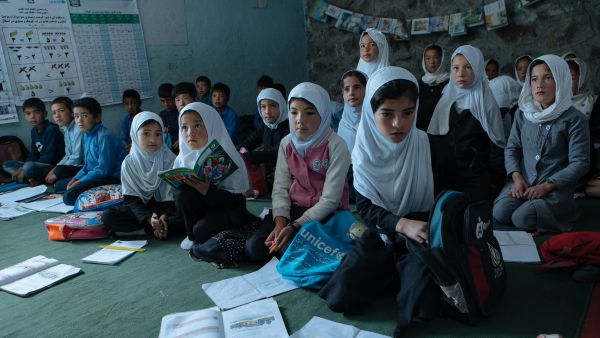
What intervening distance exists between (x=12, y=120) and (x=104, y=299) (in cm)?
275

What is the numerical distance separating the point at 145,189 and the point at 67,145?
1.58m

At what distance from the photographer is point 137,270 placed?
79.0 inches

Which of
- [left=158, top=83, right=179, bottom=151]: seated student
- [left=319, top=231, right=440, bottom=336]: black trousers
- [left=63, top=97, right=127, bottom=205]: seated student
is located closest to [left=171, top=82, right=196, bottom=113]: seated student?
[left=158, top=83, right=179, bottom=151]: seated student

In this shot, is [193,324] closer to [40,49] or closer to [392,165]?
[392,165]

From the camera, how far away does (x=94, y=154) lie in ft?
10.1

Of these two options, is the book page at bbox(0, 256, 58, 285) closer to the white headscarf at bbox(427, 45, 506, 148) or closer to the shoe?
the shoe

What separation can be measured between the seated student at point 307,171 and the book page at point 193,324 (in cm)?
46

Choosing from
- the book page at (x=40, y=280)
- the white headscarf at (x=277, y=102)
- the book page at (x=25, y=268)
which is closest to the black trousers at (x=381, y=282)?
the book page at (x=40, y=280)

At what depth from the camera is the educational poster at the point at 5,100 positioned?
3582 millimetres

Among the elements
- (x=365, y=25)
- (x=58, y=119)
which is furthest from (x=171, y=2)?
(x=365, y=25)

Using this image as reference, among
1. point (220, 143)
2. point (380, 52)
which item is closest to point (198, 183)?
point (220, 143)

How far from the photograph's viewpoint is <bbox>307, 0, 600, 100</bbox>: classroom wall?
3.76m

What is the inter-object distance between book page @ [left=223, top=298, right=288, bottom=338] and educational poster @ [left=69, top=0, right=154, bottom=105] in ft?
10.6

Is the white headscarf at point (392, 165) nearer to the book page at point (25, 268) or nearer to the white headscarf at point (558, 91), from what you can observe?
the white headscarf at point (558, 91)
